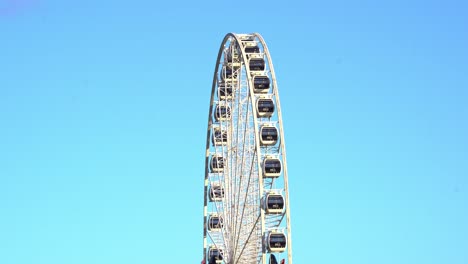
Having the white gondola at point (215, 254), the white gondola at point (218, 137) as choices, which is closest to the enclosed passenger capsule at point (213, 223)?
the white gondola at point (215, 254)

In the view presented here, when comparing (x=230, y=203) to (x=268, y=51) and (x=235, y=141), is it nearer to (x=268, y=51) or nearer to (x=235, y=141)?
(x=235, y=141)

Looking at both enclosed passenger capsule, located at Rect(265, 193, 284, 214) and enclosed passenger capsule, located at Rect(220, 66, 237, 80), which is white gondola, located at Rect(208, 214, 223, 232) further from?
enclosed passenger capsule, located at Rect(265, 193, 284, 214)

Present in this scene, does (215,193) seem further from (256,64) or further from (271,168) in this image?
(271,168)

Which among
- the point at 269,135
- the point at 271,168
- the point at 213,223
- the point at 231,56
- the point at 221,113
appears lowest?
the point at 271,168

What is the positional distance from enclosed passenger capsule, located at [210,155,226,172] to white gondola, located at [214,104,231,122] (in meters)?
3.72

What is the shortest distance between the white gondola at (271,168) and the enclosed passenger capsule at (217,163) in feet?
59.2

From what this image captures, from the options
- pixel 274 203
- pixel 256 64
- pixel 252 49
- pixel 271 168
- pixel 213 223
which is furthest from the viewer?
pixel 213 223

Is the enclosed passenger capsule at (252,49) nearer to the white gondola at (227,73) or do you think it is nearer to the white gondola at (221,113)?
the white gondola at (227,73)

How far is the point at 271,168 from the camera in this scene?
98125mm

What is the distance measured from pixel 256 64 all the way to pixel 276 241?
1631cm

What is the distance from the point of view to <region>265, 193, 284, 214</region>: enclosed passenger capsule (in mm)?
96188

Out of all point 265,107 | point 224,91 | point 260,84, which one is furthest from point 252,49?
point 224,91

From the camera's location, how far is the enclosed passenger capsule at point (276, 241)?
95375 millimetres

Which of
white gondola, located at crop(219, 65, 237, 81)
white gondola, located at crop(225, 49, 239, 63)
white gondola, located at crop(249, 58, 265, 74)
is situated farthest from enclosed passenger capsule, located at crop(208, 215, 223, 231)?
white gondola, located at crop(249, 58, 265, 74)
